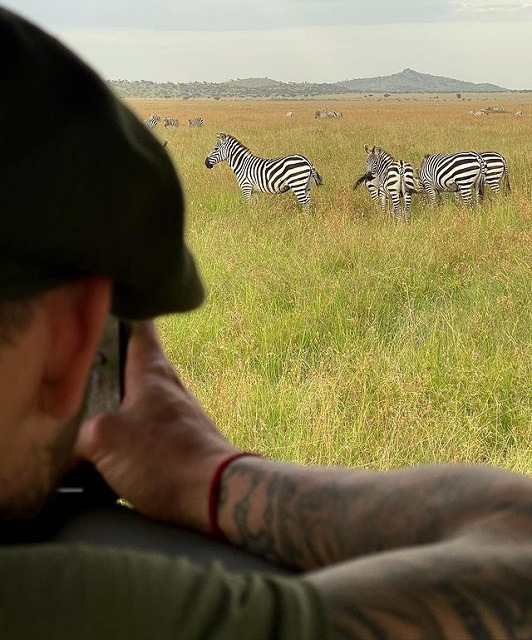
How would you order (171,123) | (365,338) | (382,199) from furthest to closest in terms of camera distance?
1. (171,123)
2. (382,199)
3. (365,338)

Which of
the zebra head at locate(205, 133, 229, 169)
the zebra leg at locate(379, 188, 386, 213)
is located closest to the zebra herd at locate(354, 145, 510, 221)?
the zebra leg at locate(379, 188, 386, 213)

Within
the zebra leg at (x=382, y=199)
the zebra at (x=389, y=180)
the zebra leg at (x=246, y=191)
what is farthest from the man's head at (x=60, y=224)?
the zebra leg at (x=246, y=191)

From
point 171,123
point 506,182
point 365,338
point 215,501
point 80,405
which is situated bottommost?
point 365,338

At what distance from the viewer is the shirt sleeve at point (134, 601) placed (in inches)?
12.7

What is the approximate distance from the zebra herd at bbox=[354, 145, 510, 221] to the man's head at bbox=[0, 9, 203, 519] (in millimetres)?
6208

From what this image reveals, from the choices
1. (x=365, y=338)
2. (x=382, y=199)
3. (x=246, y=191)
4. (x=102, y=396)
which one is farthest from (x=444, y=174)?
(x=102, y=396)

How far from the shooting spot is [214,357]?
7.22 ft

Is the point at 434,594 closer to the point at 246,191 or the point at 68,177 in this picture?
the point at 68,177

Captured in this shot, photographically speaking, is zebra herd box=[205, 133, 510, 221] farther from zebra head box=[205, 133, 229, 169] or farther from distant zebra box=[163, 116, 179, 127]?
distant zebra box=[163, 116, 179, 127]

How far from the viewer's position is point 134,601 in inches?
12.9

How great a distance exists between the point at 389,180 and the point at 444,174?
89 cm

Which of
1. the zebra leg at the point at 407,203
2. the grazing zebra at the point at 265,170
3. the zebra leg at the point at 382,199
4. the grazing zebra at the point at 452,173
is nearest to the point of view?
the zebra leg at the point at 407,203

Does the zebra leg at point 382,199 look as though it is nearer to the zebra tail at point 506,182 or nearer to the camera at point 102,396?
the zebra tail at point 506,182

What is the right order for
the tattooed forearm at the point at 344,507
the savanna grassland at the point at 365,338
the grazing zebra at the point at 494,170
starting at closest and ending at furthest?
the tattooed forearm at the point at 344,507 < the savanna grassland at the point at 365,338 < the grazing zebra at the point at 494,170
